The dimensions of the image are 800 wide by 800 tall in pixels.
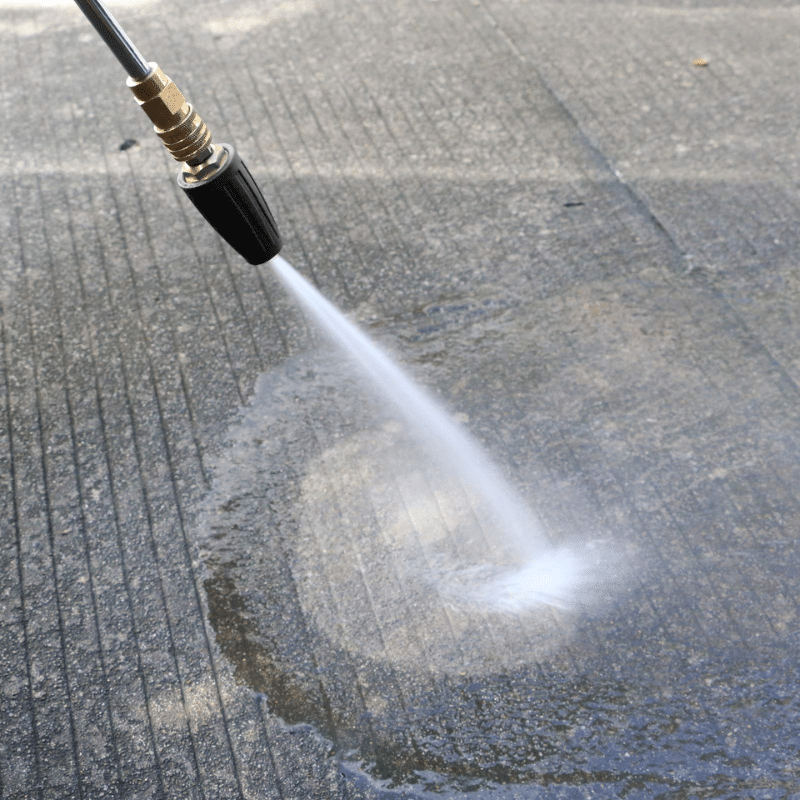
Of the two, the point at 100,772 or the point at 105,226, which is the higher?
the point at 105,226

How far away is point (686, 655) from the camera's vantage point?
2.14 meters

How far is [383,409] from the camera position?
8.70ft

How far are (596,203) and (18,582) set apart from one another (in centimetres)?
233

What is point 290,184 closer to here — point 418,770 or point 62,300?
point 62,300

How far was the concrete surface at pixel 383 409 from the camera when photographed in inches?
Answer: 81.7

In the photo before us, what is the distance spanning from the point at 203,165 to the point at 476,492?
3.90 feet

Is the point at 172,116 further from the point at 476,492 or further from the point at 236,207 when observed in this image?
the point at 476,492

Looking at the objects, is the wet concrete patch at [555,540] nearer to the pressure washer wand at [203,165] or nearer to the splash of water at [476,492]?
the splash of water at [476,492]

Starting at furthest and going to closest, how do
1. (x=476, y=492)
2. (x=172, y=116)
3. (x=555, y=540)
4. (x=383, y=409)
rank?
1. (x=383, y=409)
2. (x=476, y=492)
3. (x=555, y=540)
4. (x=172, y=116)

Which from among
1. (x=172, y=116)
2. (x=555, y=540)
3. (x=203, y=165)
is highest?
→ (x=172, y=116)

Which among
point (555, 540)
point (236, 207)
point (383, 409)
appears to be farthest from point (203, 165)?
point (555, 540)

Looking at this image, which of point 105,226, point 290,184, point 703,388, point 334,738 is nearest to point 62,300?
point 105,226

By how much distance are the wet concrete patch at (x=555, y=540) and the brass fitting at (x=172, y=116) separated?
978mm

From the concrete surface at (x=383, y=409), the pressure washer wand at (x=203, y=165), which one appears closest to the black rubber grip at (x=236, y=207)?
the pressure washer wand at (x=203, y=165)
